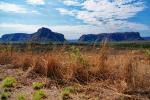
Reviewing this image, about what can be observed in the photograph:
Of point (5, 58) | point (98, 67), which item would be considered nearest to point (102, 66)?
point (98, 67)

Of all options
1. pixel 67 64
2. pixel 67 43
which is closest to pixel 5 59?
pixel 67 43

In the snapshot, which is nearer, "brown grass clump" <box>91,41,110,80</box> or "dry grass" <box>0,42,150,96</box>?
"dry grass" <box>0,42,150,96</box>

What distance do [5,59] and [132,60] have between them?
24.3 ft

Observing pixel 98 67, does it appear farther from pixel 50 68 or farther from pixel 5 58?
pixel 5 58

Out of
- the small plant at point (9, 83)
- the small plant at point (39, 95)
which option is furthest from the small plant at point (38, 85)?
the small plant at point (39, 95)

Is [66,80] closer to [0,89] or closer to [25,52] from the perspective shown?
[0,89]

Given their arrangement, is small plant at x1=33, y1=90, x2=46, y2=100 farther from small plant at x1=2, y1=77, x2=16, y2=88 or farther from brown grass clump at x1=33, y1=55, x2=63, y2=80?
brown grass clump at x1=33, y1=55, x2=63, y2=80

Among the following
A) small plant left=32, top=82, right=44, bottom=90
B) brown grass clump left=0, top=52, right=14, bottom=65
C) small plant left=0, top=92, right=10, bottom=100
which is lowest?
small plant left=0, top=92, right=10, bottom=100

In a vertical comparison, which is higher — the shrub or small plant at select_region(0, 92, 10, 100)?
the shrub

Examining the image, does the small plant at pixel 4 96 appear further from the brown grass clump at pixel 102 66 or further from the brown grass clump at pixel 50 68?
the brown grass clump at pixel 102 66

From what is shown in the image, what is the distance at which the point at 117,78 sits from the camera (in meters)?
8.91

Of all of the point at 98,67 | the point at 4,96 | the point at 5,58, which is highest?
the point at 98,67

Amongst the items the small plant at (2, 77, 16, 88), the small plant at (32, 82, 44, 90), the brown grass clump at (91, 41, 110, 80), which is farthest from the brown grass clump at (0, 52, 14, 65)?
the brown grass clump at (91, 41, 110, 80)

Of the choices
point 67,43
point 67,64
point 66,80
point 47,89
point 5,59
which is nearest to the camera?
point 47,89
